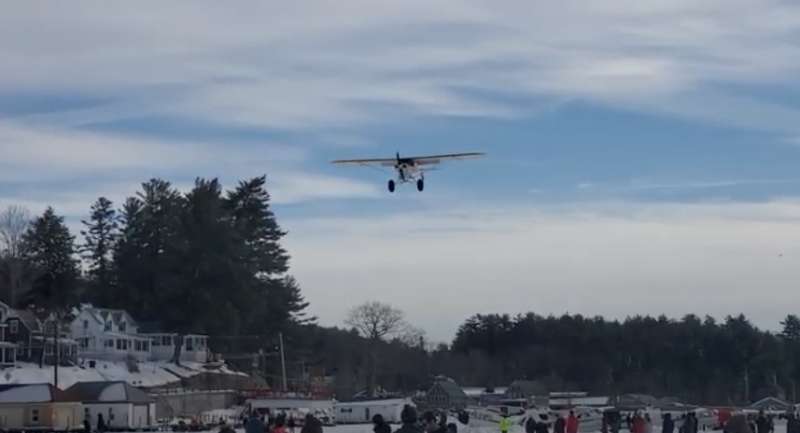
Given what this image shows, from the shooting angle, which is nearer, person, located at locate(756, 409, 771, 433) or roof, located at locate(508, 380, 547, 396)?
person, located at locate(756, 409, 771, 433)

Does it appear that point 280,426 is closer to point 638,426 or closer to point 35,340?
point 638,426

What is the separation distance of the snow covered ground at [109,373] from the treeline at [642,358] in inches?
2213

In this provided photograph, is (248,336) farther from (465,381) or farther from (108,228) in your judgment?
(465,381)

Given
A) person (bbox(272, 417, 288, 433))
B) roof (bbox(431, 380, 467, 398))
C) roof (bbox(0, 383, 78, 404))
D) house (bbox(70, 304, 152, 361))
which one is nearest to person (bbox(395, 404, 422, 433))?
person (bbox(272, 417, 288, 433))

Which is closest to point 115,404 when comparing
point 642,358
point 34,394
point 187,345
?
point 34,394

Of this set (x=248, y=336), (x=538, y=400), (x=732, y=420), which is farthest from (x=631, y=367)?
(x=732, y=420)

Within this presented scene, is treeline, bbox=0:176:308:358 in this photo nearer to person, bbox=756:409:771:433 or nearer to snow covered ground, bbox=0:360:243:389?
snow covered ground, bbox=0:360:243:389

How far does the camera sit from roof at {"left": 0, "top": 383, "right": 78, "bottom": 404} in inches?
2923

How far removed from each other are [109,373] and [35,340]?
225 inches

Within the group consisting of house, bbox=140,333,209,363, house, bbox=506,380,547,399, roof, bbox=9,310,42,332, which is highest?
roof, bbox=9,310,42,332

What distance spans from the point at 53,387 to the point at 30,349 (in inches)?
931

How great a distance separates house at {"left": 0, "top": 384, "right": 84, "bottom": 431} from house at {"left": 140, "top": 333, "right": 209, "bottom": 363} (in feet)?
83.4

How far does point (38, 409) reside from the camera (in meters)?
74.0

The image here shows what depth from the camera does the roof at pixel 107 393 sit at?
76.5m
